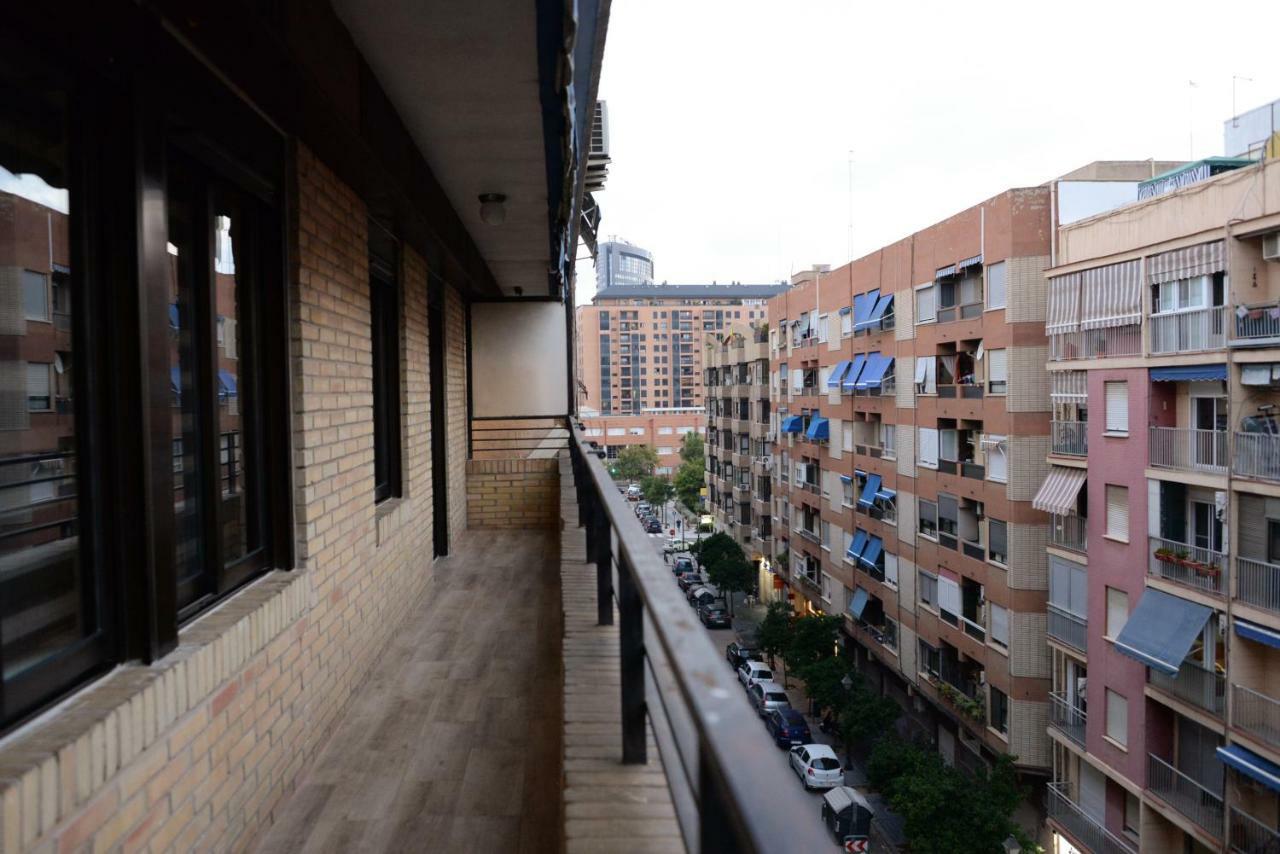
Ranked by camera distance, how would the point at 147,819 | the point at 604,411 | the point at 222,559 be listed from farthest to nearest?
the point at 604,411
the point at 222,559
the point at 147,819

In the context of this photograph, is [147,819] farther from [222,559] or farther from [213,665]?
[222,559]

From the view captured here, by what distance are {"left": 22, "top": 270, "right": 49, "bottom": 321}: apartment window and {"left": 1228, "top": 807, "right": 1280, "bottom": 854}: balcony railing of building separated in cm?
1666

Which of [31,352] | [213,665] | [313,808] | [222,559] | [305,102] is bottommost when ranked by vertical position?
[313,808]

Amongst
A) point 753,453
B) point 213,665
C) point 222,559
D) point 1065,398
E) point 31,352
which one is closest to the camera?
point 31,352

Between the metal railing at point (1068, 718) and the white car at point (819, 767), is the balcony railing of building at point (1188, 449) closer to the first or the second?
the metal railing at point (1068, 718)

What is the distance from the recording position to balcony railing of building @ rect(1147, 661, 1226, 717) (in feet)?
44.1

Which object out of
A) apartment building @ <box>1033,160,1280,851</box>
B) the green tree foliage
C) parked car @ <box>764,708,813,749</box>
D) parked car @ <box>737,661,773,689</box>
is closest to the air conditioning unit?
apartment building @ <box>1033,160,1280,851</box>

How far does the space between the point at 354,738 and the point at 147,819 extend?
165 centimetres

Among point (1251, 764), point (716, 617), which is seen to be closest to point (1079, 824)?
point (1251, 764)

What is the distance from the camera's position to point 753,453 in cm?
3944

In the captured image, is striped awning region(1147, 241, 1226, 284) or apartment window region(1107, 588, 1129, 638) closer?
striped awning region(1147, 241, 1226, 284)

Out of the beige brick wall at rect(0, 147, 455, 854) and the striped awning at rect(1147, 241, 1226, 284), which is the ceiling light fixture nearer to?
the beige brick wall at rect(0, 147, 455, 854)

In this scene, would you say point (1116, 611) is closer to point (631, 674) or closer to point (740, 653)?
point (631, 674)

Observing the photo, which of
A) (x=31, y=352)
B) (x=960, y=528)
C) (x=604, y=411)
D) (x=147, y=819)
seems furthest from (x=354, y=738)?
(x=604, y=411)
